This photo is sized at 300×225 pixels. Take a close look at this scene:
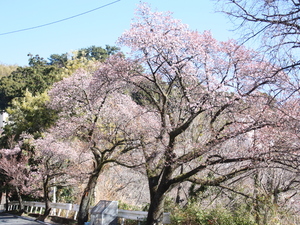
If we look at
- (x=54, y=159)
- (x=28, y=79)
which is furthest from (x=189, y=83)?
(x=28, y=79)

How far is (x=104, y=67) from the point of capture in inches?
508

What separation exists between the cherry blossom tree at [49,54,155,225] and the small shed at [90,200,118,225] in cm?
166

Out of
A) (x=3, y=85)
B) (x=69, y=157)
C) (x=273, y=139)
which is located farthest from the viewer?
(x=3, y=85)

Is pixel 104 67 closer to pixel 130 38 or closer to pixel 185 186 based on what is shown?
pixel 130 38

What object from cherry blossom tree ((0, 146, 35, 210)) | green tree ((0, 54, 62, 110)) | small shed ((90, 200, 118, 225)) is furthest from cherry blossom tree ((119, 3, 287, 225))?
green tree ((0, 54, 62, 110))

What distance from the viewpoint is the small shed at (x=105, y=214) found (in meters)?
13.2

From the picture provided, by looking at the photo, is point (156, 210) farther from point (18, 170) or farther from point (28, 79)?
point (28, 79)

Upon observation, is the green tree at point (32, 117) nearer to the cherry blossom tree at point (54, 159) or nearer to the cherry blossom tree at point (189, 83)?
the cherry blossom tree at point (54, 159)

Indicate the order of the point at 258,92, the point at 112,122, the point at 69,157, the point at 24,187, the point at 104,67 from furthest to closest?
the point at 24,187 < the point at 69,157 < the point at 112,122 < the point at 104,67 < the point at 258,92

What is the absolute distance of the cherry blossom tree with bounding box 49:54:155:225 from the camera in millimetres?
13250

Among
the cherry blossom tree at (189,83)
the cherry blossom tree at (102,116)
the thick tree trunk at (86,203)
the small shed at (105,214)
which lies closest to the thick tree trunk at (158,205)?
the cherry blossom tree at (189,83)

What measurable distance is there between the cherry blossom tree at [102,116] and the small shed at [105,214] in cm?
166

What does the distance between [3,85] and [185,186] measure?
33881 mm

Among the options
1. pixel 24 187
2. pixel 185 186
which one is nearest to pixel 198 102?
pixel 185 186
